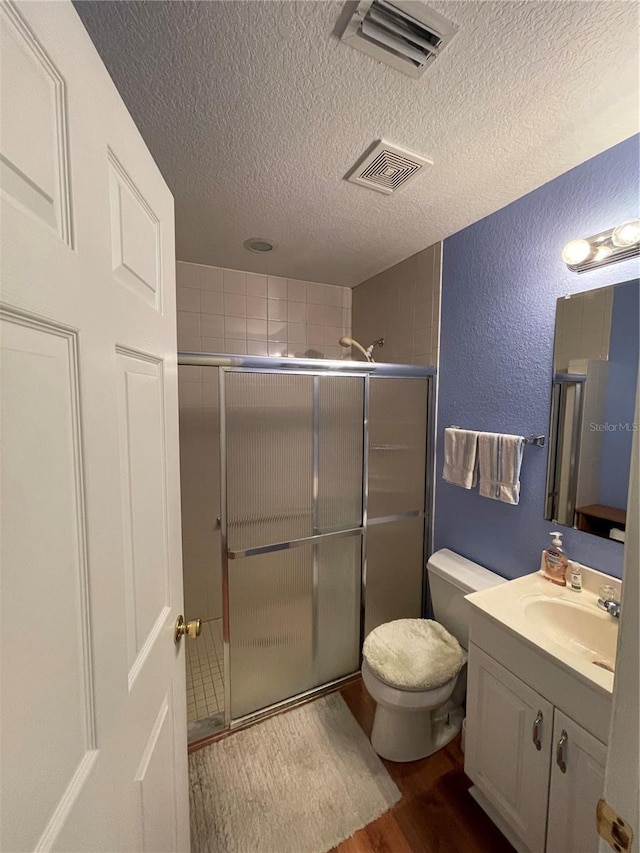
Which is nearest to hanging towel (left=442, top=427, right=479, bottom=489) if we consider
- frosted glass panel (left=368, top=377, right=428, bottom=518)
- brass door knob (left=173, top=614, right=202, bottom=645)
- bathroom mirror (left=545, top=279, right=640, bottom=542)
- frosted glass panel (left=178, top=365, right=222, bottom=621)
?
frosted glass panel (left=368, top=377, right=428, bottom=518)

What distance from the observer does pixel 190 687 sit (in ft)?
5.77

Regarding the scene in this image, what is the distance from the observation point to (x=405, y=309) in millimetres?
2068

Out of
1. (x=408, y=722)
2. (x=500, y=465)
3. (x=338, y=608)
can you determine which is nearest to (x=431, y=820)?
(x=408, y=722)

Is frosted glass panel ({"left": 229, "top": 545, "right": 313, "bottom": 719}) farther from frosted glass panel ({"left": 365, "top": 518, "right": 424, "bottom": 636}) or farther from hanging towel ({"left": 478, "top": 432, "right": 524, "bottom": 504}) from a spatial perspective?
hanging towel ({"left": 478, "top": 432, "right": 524, "bottom": 504})

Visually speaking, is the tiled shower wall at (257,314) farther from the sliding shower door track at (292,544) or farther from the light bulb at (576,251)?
the light bulb at (576,251)

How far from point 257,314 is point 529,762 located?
2.46 m

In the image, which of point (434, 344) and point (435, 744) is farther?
point (434, 344)

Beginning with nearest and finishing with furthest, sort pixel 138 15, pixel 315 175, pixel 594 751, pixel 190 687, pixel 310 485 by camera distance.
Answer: pixel 138 15 → pixel 594 751 → pixel 315 175 → pixel 310 485 → pixel 190 687

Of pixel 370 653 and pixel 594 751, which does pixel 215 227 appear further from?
pixel 594 751

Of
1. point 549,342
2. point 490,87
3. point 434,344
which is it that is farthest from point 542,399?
point 490,87

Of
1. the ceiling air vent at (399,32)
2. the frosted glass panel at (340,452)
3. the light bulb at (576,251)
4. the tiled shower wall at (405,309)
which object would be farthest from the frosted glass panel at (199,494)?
the light bulb at (576,251)

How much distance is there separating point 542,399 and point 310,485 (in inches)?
42.4

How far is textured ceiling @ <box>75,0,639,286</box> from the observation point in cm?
77

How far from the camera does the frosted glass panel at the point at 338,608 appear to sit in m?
1.72
